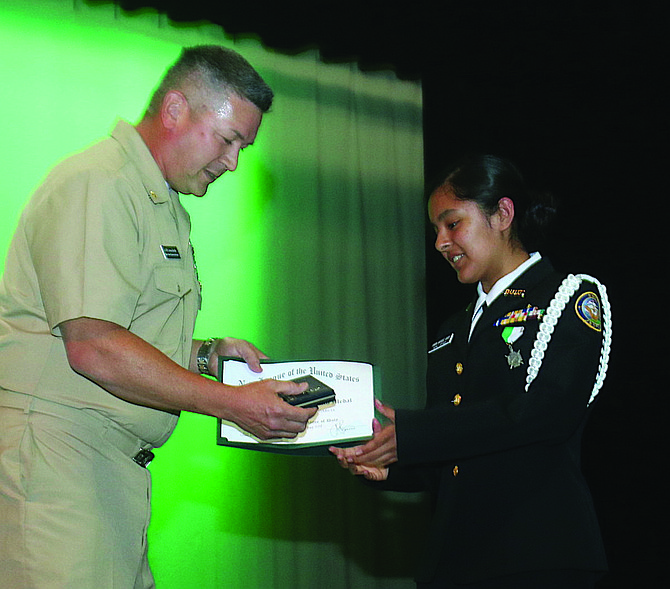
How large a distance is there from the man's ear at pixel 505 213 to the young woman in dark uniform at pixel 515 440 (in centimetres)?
11

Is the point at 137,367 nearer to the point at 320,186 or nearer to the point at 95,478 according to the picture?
the point at 95,478

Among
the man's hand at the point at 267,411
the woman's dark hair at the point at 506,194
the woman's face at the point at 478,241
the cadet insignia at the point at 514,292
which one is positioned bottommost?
the man's hand at the point at 267,411

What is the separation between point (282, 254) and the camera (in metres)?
4.12

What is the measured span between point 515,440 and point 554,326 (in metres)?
0.29

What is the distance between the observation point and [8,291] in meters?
1.79

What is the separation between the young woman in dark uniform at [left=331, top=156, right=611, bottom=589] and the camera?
2.00 m

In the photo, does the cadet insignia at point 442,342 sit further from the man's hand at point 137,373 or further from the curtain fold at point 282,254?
the curtain fold at point 282,254

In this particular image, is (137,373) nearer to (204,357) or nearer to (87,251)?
(87,251)

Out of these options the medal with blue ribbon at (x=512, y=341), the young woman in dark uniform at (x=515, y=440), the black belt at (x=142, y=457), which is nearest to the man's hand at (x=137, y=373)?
the black belt at (x=142, y=457)

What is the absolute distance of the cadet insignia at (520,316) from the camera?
2.14m

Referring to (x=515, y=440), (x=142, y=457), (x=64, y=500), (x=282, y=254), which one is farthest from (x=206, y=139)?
(x=282, y=254)

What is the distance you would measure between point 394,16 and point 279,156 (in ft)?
2.69

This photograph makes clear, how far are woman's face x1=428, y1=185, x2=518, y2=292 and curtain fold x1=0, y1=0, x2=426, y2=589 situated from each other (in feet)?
4.68

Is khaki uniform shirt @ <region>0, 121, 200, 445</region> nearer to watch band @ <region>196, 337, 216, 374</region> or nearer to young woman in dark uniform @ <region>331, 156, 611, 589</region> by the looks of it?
watch band @ <region>196, 337, 216, 374</region>
